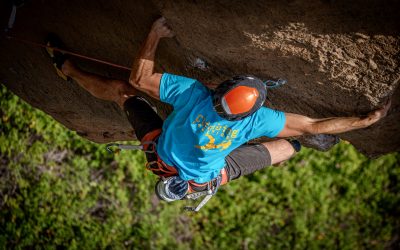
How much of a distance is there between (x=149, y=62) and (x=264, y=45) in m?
0.78

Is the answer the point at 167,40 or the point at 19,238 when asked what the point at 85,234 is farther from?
the point at 167,40

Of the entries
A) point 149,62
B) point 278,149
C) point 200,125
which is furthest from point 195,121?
point 278,149

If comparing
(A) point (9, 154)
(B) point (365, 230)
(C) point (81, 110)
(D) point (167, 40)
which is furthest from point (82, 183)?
(B) point (365, 230)

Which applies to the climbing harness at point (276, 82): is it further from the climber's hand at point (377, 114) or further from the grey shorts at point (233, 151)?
the grey shorts at point (233, 151)

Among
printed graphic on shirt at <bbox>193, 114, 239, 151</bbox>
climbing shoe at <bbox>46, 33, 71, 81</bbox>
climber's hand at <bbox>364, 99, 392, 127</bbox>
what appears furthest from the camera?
climbing shoe at <bbox>46, 33, 71, 81</bbox>

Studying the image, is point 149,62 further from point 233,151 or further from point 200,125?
point 233,151

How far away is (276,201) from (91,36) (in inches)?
192

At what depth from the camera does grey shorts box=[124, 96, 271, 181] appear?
3.01m

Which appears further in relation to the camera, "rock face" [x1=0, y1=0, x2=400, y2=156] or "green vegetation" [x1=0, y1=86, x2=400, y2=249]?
"green vegetation" [x1=0, y1=86, x2=400, y2=249]

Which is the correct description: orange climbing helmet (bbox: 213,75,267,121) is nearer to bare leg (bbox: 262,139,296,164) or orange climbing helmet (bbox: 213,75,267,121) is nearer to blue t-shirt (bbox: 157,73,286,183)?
blue t-shirt (bbox: 157,73,286,183)

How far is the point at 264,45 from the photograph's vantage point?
2387 mm

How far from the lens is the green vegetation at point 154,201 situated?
6152 millimetres

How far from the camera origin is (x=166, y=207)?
667 cm

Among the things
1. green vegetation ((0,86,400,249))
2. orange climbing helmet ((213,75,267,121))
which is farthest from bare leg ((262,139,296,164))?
green vegetation ((0,86,400,249))
